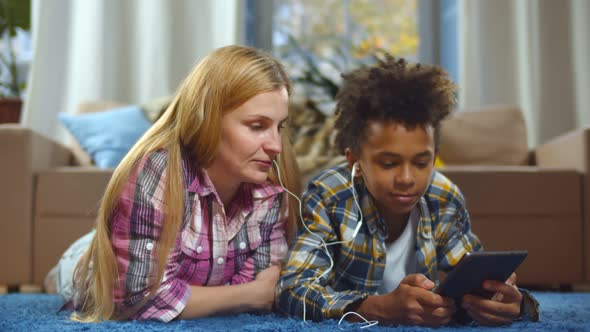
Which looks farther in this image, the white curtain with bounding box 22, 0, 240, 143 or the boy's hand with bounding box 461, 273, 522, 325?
the white curtain with bounding box 22, 0, 240, 143

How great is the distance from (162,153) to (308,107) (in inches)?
56.4

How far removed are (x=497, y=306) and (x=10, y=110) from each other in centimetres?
227

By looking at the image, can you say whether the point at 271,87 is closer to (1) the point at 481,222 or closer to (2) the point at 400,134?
(2) the point at 400,134

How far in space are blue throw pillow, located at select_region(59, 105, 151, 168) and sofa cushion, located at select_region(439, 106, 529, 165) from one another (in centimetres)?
124

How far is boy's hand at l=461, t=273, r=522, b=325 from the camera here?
3.62ft

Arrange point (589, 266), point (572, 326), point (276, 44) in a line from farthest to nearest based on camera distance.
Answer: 1. point (276, 44)
2. point (589, 266)
3. point (572, 326)

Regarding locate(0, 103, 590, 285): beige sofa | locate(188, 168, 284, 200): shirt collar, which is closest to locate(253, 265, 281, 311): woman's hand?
locate(188, 168, 284, 200): shirt collar

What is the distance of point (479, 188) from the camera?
2.11 metres

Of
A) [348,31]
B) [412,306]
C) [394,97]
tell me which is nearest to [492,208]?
[394,97]

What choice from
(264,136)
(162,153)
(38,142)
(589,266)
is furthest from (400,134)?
(38,142)

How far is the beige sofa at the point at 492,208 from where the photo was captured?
2.07 meters

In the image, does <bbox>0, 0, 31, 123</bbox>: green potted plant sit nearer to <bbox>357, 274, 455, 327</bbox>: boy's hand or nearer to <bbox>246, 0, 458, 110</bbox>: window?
<bbox>246, 0, 458, 110</bbox>: window

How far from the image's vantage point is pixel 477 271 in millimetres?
1025

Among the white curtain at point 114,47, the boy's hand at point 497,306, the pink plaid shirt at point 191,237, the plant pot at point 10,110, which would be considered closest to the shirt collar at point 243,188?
the pink plaid shirt at point 191,237
